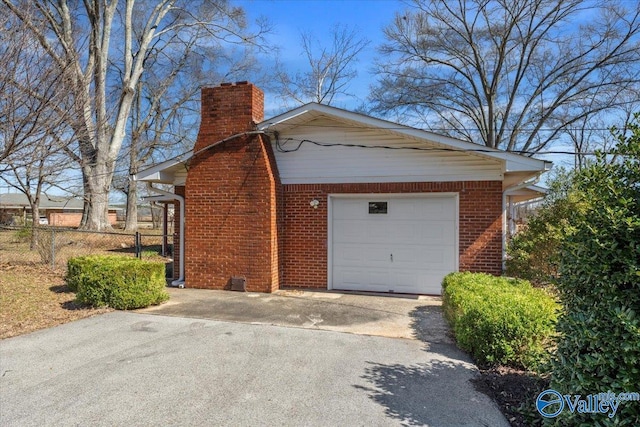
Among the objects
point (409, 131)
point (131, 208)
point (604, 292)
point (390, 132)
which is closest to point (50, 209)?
point (131, 208)

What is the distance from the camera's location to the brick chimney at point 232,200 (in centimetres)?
877

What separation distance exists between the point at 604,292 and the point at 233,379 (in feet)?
11.0

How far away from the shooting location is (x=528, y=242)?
7.22m

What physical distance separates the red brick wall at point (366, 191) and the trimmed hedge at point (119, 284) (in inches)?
123

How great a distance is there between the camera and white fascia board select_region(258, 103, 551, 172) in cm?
757

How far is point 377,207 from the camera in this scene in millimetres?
9102

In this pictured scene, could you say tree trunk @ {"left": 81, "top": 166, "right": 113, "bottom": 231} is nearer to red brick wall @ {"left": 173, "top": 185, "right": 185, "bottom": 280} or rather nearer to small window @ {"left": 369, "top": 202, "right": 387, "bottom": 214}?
red brick wall @ {"left": 173, "top": 185, "right": 185, "bottom": 280}

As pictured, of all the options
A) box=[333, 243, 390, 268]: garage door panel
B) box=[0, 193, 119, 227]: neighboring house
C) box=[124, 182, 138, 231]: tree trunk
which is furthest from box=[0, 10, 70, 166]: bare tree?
box=[0, 193, 119, 227]: neighboring house

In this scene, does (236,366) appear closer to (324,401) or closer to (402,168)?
(324,401)

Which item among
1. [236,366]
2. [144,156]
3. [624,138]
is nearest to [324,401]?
[236,366]

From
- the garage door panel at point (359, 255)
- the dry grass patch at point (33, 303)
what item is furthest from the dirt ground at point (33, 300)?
the garage door panel at point (359, 255)

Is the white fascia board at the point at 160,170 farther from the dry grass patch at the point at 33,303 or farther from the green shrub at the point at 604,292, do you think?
the green shrub at the point at 604,292

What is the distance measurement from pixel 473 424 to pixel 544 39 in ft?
71.0

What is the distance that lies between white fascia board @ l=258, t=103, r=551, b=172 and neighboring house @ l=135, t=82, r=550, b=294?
31 mm
